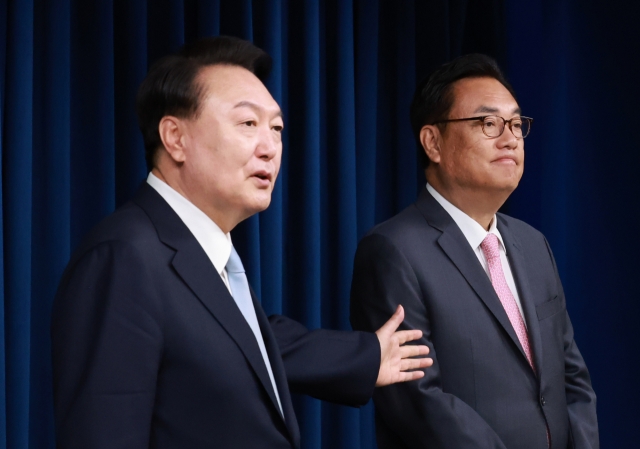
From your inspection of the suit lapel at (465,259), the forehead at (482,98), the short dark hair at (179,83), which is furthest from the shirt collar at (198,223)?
the forehead at (482,98)

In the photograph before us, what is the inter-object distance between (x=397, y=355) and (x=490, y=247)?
1.74 feet

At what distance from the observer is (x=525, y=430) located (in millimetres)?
1909

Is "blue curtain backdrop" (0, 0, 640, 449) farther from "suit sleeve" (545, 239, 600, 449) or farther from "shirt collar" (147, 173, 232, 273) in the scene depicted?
"suit sleeve" (545, 239, 600, 449)

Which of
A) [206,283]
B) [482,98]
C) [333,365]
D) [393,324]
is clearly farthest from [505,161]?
[206,283]

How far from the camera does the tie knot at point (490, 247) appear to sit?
2057mm

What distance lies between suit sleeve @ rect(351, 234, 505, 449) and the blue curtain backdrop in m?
0.44

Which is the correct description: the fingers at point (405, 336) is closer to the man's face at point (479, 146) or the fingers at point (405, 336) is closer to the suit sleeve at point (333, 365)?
the suit sleeve at point (333, 365)

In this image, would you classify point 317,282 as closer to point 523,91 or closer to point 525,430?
point 525,430

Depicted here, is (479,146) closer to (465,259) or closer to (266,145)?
(465,259)

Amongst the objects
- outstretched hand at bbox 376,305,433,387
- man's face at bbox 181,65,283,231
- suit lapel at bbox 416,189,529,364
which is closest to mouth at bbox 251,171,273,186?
man's face at bbox 181,65,283,231

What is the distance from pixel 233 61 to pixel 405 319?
2.35ft

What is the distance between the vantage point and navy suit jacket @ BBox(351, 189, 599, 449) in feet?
5.99

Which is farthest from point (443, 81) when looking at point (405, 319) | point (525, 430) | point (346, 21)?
point (525, 430)

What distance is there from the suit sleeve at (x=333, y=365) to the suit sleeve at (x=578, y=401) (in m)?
0.70
